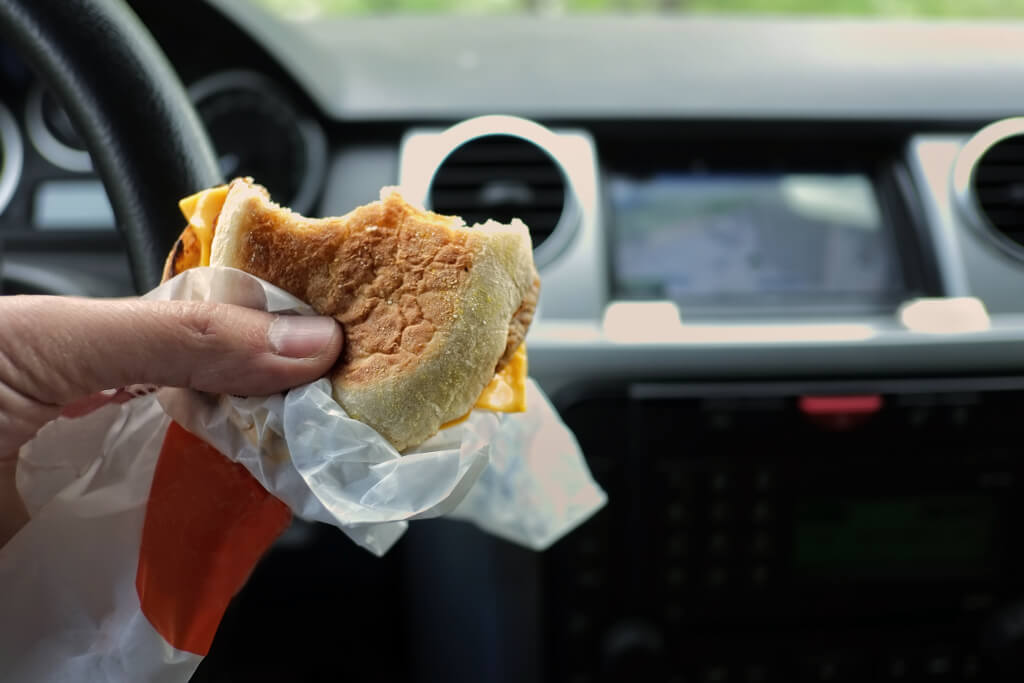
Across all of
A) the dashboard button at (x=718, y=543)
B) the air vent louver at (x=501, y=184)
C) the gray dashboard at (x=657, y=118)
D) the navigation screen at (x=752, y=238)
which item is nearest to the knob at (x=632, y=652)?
the dashboard button at (x=718, y=543)

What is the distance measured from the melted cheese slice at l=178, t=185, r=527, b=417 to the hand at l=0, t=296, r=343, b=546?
7cm

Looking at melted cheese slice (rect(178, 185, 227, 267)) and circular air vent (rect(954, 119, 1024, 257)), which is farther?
circular air vent (rect(954, 119, 1024, 257))

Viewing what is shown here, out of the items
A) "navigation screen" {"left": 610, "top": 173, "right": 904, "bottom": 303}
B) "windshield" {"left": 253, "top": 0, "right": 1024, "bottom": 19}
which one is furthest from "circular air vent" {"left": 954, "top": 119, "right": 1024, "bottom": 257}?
"windshield" {"left": 253, "top": 0, "right": 1024, "bottom": 19}

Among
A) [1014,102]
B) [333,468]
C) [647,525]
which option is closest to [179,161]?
[333,468]

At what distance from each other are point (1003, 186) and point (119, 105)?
1398 millimetres

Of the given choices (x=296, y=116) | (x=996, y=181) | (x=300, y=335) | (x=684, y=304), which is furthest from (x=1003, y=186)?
(x=300, y=335)

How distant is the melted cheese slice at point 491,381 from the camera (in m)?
0.68

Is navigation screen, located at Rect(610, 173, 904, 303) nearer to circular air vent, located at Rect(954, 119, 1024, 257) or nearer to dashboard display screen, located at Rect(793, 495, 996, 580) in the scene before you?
circular air vent, located at Rect(954, 119, 1024, 257)

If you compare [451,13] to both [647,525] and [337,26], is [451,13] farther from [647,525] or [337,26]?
[647,525]

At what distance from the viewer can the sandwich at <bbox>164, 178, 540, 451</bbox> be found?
2.09 feet

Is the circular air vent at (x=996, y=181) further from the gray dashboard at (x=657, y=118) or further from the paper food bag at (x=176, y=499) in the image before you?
the paper food bag at (x=176, y=499)

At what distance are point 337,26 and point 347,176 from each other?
0.40 m

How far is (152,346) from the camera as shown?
Answer: 625 millimetres

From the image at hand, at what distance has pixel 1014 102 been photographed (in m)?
1.55
